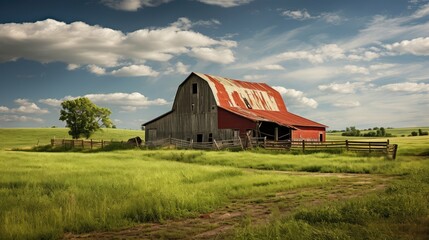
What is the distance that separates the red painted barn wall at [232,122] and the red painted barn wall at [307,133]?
21.7ft

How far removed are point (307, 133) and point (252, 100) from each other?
27.1ft

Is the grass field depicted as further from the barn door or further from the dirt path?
the barn door

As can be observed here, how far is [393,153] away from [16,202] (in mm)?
23595

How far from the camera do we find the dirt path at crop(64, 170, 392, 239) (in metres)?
7.79

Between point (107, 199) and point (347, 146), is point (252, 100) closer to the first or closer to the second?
point (347, 146)

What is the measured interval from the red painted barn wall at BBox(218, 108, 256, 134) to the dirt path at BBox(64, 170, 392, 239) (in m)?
25.3

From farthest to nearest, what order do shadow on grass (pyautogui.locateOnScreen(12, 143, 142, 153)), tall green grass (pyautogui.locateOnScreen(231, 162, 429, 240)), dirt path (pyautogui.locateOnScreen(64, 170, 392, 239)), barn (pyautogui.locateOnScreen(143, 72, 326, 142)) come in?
shadow on grass (pyautogui.locateOnScreen(12, 143, 142, 153))
barn (pyautogui.locateOnScreen(143, 72, 326, 142))
dirt path (pyautogui.locateOnScreen(64, 170, 392, 239))
tall green grass (pyautogui.locateOnScreen(231, 162, 429, 240))

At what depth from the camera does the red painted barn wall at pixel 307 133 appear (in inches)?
1700

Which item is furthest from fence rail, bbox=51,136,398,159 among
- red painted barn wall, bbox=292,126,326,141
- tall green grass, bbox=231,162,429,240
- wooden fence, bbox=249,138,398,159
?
tall green grass, bbox=231,162,429,240

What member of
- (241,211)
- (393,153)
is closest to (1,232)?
(241,211)

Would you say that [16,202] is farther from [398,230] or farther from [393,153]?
[393,153]

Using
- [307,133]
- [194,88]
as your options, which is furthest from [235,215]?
[307,133]

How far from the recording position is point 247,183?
1413 cm

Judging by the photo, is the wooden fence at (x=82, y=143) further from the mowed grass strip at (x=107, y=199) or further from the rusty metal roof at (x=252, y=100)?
the mowed grass strip at (x=107, y=199)
